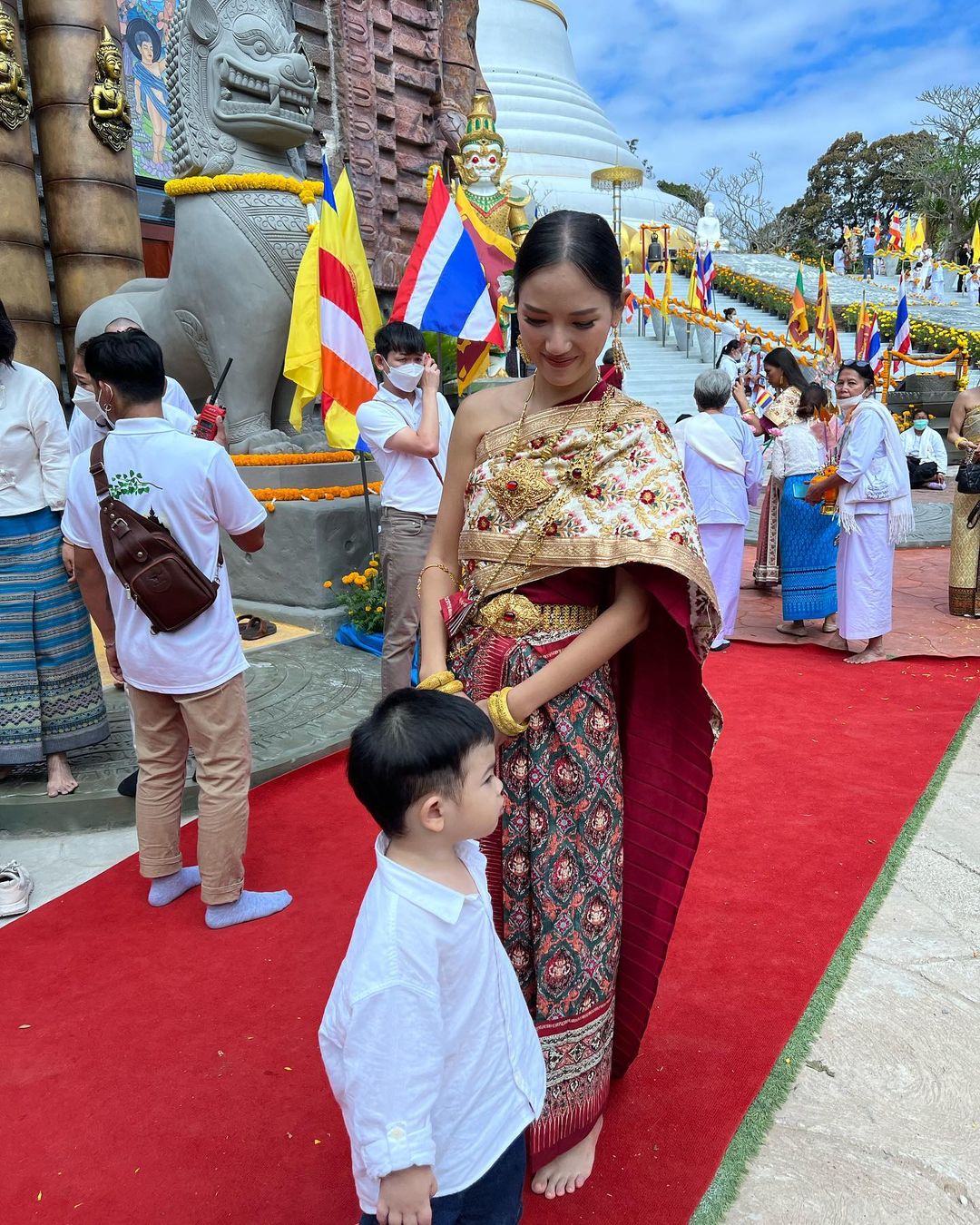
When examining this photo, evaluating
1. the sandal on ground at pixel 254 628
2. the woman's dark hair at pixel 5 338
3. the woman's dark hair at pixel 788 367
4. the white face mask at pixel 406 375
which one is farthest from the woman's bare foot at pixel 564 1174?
the woman's dark hair at pixel 788 367

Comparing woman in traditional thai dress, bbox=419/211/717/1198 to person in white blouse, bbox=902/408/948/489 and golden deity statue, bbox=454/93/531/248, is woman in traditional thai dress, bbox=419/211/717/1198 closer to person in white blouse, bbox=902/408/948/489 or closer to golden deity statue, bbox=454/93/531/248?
golden deity statue, bbox=454/93/531/248

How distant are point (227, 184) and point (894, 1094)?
16.4 feet

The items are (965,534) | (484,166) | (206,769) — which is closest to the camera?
(206,769)

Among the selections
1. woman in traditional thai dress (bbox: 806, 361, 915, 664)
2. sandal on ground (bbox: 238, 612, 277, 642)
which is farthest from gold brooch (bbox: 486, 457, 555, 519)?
woman in traditional thai dress (bbox: 806, 361, 915, 664)

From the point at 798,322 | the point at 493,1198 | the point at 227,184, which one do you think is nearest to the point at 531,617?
the point at 493,1198

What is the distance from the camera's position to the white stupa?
93.2ft

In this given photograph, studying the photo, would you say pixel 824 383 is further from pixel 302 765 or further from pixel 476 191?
pixel 302 765

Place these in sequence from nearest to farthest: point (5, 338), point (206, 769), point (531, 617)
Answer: point (531, 617)
point (206, 769)
point (5, 338)

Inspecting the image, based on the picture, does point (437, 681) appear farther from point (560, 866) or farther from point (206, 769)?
point (206, 769)

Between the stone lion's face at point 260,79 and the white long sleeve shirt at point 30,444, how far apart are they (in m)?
2.69

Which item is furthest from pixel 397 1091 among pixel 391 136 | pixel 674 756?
pixel 391 136

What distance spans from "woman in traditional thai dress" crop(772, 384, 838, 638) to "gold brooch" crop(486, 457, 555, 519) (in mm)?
4119

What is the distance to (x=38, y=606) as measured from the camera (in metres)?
2.96

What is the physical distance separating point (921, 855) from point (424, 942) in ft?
7.22
